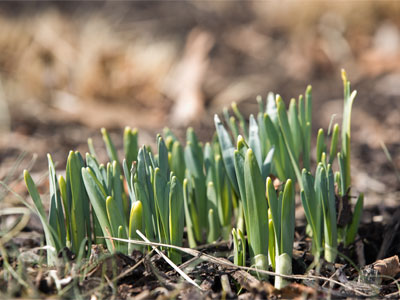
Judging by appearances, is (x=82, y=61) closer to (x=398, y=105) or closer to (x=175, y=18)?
(x=175, y=18)

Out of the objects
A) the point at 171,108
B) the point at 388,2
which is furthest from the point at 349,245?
the point at 388,2

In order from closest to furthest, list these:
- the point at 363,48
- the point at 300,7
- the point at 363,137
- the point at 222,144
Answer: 1. the point at 222,144
2. the point at 363,137
3. the point at 363,48
4. the point at 300,7

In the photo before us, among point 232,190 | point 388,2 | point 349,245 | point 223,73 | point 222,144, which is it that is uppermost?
point 388,2

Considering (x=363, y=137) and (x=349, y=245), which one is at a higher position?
(x=363, y=137)
